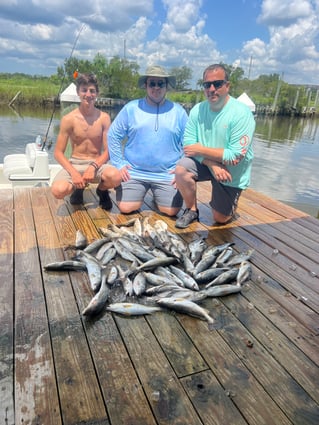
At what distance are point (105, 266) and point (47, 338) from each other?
3.10 feet

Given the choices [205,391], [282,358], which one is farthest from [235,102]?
[205,391]

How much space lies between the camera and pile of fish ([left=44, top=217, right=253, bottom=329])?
224 cm

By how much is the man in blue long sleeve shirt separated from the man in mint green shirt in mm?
246

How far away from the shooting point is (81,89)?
13.0ft

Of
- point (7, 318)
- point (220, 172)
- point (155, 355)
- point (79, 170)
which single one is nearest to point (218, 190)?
point (220, 172)

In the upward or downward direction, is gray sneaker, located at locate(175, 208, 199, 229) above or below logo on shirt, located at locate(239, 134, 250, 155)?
below

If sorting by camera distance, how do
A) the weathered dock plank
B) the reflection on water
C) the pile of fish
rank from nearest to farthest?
the weathered dock plank → the pile of fish → the reflection on water

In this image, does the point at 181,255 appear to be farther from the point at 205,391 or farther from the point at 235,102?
the point at 235,102

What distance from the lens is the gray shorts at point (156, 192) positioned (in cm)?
404

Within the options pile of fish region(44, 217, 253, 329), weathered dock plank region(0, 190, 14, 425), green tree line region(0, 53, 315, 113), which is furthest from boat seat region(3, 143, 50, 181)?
green tree line region(0, 53, 315, 113)

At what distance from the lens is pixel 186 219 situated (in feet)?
12.4

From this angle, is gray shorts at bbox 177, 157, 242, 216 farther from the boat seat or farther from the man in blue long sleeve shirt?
the boat seat

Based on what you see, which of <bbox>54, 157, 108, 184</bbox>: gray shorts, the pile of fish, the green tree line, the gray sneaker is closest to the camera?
the pile of fish

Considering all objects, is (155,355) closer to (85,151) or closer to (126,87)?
(85,151)
